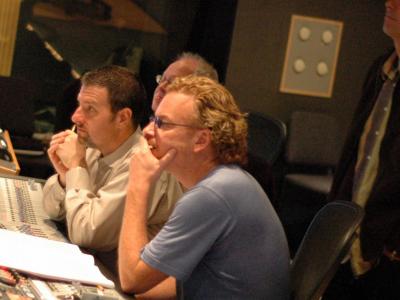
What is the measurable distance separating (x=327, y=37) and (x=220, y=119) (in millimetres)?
4135

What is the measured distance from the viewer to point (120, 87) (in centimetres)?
275

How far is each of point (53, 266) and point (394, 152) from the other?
155 cm

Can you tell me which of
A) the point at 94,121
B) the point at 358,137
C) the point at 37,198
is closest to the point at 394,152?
the point at 358,137

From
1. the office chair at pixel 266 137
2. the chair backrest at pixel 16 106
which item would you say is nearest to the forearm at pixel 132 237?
the office chair at pixel 266 137

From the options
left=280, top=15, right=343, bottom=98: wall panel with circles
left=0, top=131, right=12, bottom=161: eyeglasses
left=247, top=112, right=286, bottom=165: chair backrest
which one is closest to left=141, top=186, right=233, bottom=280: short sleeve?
left=0, top=131, right=12, bottom=161: eyeglasses

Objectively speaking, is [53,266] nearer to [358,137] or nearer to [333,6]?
[358,137]

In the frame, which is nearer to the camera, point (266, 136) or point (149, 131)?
point (149, 131)

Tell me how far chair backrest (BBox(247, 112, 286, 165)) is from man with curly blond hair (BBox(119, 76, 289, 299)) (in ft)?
5.84

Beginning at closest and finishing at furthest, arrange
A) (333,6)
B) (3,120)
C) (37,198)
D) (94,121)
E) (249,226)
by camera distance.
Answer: (249,226) → (94,121) → (37,198) → (3,120) → (333,6)

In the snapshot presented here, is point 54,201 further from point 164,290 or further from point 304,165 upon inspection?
point 304,165

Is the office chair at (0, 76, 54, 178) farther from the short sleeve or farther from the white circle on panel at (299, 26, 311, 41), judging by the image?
the short sleeve

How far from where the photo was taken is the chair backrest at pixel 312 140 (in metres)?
5.86

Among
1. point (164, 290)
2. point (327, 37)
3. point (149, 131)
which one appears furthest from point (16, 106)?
point (164, 290)

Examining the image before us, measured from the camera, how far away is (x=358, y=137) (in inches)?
130
